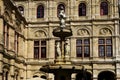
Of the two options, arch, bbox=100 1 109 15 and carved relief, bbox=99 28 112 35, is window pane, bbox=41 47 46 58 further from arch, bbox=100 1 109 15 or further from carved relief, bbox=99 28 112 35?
arch, bbox=100 1 109 15

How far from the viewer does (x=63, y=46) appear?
23406 mm

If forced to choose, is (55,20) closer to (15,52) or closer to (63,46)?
(15,52)

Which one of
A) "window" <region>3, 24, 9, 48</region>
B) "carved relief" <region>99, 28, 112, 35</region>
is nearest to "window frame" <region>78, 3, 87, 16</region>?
"carved relief" <region>99, 28, 112, 35</region>

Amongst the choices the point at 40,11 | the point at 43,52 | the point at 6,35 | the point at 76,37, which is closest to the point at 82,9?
the point at 76,37

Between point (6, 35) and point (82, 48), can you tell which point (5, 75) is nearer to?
point (6, 35)

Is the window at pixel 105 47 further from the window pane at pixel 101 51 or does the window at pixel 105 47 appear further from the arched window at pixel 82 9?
the arched window at pixel 82 9

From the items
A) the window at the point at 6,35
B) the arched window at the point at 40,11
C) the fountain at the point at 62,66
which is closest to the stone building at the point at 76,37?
the arched window at the point at 40,11

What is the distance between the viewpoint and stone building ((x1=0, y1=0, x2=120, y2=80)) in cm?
4019

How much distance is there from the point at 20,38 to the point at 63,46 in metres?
16.8

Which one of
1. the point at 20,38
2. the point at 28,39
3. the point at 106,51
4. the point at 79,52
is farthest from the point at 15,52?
the point at 106,51

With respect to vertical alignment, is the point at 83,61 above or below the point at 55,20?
below

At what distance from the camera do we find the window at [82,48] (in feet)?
135

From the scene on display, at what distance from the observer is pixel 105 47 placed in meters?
41.0

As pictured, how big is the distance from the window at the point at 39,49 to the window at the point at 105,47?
6.84 metres
